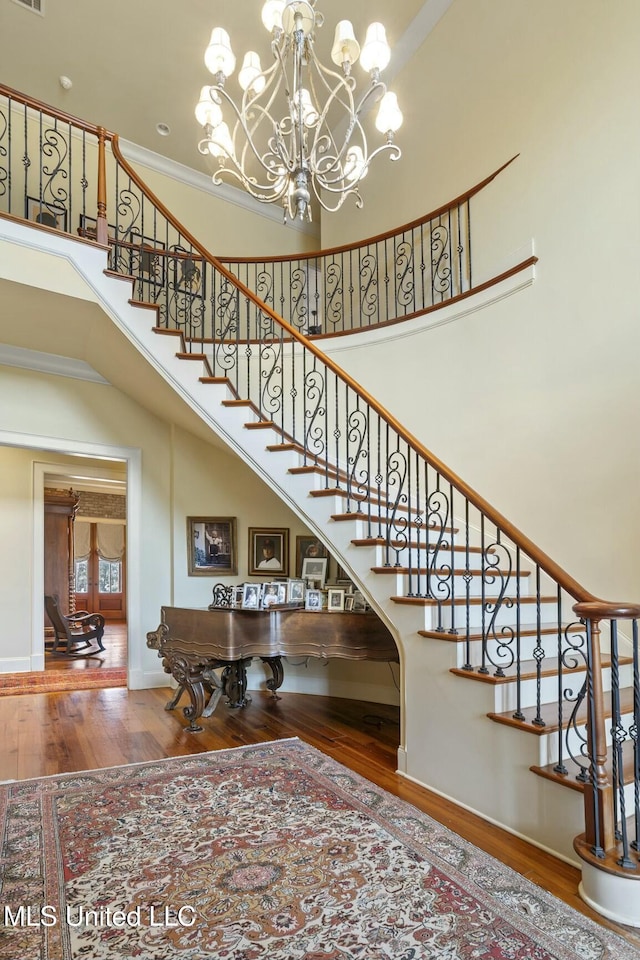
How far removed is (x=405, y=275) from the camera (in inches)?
233

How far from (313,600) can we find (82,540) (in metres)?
10.2

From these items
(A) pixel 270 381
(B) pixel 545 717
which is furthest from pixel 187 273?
(B) pixel 545 717

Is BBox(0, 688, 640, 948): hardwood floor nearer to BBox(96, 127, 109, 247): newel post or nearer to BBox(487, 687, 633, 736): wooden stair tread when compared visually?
BBox(487, 687, 633, 736): wooden stair tread

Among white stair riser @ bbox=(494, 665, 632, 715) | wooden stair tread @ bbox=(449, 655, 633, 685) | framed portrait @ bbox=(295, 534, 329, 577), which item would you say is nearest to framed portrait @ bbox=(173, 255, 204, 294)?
framed portrait @ bbox=(295, 534, 329, 577)

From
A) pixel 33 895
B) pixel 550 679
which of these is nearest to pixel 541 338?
pixel 550 679

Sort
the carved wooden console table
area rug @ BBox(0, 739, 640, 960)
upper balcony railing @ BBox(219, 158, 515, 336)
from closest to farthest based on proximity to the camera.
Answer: area rug @ BBox(0, 739, 640, 960) → the carved wooden console table → upper balcony railing @ BBox(219, 158, 515, 336)

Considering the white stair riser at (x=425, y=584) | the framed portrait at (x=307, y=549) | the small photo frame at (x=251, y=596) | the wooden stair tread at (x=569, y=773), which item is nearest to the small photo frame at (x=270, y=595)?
the small photo frame at (x=251, y=596)

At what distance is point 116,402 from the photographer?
584 cm

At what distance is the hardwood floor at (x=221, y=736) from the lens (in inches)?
101

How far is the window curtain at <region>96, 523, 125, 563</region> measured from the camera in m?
13.2

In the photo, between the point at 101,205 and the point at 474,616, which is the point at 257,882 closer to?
the point at 474,616

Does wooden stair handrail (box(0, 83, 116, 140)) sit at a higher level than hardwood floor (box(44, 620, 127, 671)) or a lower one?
higher

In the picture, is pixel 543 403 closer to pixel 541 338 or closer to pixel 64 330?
pixel 541 338

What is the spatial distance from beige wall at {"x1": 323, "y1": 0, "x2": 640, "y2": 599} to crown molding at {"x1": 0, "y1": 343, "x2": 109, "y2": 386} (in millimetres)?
2696
